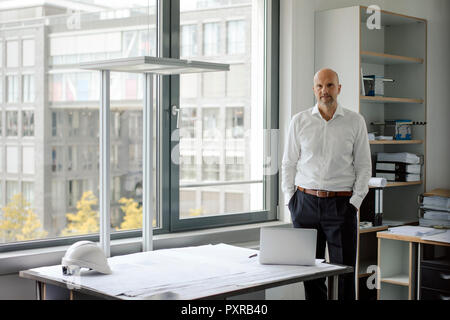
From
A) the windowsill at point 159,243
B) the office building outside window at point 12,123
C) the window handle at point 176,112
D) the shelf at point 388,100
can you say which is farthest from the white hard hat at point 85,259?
the shelf at point 388,100

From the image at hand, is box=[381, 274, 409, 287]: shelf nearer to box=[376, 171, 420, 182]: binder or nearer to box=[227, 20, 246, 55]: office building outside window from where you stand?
box=[376, 171, 420, 182]: binder

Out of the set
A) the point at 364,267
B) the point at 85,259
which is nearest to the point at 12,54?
the point at 85,259

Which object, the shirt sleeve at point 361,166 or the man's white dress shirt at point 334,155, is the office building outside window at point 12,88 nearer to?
the man's white dress shirt at point 334,155

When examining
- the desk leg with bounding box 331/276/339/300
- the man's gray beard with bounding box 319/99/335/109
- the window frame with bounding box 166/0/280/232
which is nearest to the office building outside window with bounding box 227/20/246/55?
the window frame with bounding box 166/0/280/232

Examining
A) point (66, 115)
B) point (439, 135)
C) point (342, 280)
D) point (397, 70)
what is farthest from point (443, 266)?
point (66, 115)

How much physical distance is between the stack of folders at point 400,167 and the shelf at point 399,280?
855mm

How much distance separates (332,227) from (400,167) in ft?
4.62

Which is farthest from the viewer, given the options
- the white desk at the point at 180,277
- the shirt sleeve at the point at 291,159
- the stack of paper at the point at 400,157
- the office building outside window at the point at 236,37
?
the stack of paper at the point at 400,157

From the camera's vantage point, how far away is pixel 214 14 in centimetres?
420

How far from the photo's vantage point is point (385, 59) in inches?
186

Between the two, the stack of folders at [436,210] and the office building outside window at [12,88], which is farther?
the stack of folders at [436,210]

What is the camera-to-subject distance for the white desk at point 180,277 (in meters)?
2.47

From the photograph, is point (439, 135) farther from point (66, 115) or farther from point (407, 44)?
point (66, 115)

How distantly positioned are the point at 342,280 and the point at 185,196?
1102 millimetres
